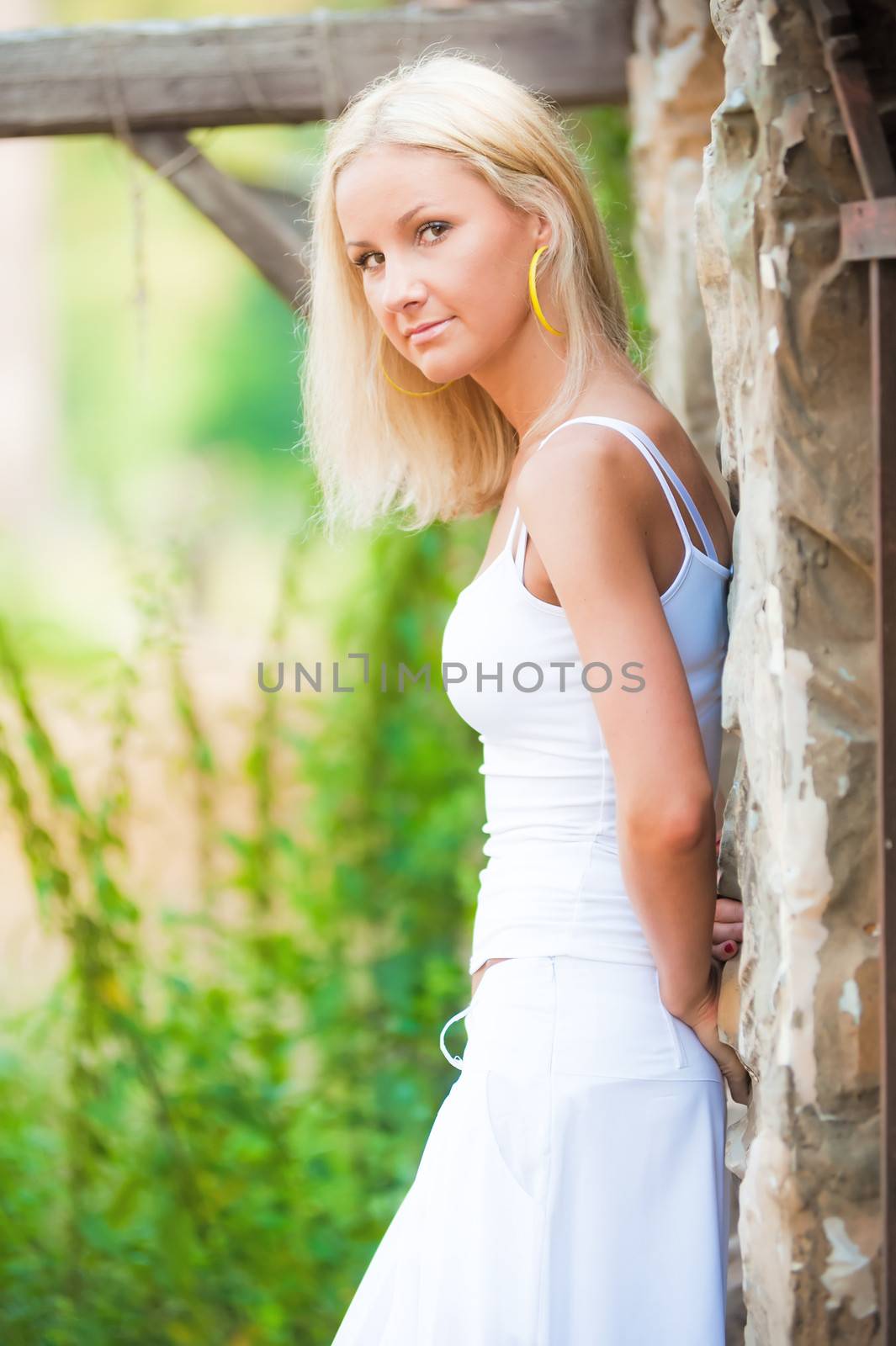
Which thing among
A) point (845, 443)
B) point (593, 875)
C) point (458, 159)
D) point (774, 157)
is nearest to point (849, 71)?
point (774, 157)

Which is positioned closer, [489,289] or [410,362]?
[489,289]

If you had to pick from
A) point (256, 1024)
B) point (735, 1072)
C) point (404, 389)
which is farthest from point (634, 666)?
point (256, 1024)

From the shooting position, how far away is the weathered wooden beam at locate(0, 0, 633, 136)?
2.75 meters

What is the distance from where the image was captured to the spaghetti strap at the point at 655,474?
1.54 m

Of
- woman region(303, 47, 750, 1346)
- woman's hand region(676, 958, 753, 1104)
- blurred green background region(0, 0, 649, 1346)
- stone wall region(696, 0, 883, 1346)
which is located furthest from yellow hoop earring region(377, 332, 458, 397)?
woman's hand region(676, 958, 753, 1104)

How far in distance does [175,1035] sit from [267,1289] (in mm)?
703

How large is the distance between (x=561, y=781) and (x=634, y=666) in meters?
0.23

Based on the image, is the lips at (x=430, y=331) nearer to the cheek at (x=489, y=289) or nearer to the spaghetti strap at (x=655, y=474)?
the cheek at (x=489, y=289)

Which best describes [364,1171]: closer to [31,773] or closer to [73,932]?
[73,932]

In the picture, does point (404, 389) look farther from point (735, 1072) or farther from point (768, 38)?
point (735, 1072)

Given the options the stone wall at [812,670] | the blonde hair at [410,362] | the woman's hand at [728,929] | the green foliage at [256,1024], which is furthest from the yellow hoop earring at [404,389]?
the green foliage at [256,1024]

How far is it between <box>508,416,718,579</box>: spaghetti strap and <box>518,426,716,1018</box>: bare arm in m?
0.04

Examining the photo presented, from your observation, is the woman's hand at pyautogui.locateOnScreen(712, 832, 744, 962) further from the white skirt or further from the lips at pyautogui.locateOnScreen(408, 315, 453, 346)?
the lips at pyautogui.locateOnScreen(408, 315, 453, 346)

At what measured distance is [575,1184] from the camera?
1516mm
